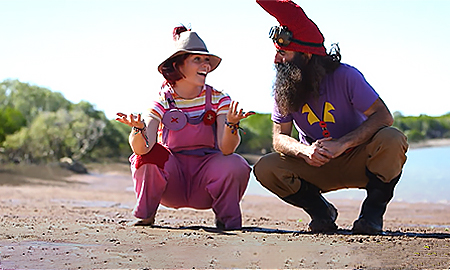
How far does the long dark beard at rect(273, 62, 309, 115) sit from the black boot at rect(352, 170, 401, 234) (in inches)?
25.2

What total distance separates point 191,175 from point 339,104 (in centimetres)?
111

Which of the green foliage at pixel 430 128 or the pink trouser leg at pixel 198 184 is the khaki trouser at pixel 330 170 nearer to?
the pink trouser leg at pixel 198 184

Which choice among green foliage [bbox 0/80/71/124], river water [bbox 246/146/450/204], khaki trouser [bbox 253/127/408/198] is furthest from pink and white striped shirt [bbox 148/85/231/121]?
green foliage [bbox 0/80/71/124]

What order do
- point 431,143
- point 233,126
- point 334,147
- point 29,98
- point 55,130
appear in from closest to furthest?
Answer: point 334,147 < point 233,126 < point 55,130 < point 29,98 < point 431,143

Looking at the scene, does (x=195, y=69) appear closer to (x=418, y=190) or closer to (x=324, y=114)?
(x=324, y=114)

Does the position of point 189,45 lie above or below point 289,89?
above

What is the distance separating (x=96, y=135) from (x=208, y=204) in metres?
13.4

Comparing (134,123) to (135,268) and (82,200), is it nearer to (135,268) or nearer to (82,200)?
(135,268)

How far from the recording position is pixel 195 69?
13.2 ft

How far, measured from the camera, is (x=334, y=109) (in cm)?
369

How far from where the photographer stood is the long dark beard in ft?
12.1

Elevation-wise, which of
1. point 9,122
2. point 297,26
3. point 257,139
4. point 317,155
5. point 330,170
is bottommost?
point 257,139

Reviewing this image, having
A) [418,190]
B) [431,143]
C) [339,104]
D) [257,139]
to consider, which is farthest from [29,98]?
[431,143]

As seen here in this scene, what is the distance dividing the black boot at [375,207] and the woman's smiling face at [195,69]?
1290 mm
